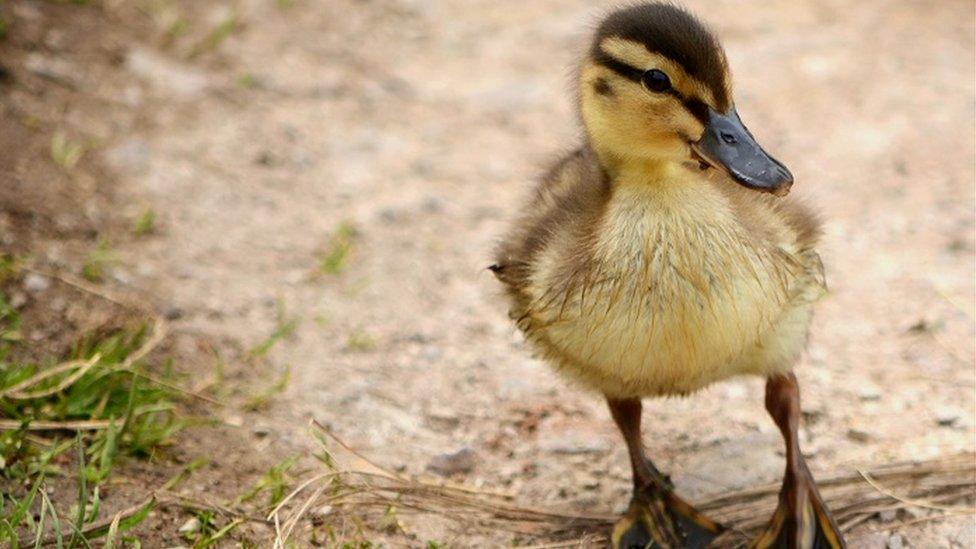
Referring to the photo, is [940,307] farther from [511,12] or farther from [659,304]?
[511,12]

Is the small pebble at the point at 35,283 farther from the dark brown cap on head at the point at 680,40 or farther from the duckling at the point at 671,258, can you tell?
the dark brown cap on head at the point at 680,40

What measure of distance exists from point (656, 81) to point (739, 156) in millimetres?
246

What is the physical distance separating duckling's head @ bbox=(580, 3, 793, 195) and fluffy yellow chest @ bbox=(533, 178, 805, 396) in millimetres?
115

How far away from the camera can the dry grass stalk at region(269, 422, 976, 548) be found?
10.4 feet

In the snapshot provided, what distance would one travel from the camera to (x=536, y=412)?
3834mm

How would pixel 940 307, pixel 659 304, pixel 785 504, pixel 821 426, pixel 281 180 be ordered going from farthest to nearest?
pixel 281 180 < pixel 940 307 < pixel 821 426 < pixel 785 504 < pixel 659 304

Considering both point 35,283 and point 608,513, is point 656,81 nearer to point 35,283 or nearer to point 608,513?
point 608,513

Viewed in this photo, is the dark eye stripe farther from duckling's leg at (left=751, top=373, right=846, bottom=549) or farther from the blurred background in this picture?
duckling's leg at (left=751, top=373, right=846, bottom=549)

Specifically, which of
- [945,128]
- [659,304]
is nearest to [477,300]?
[659,304]

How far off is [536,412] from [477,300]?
0.69m

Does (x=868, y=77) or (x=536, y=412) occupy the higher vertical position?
(x=868, y=77)

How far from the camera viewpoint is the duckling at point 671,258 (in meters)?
2.82

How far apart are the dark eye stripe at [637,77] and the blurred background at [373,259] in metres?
0.54

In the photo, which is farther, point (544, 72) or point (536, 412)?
point (544, 72)
